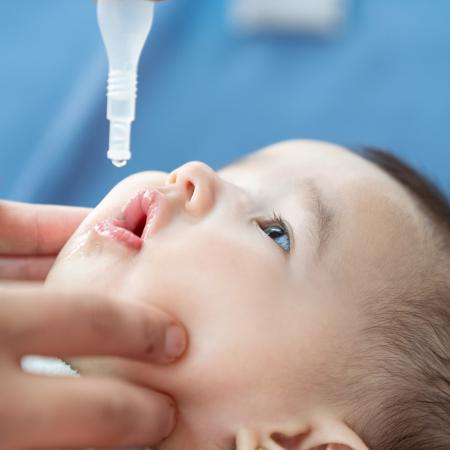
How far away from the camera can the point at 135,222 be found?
2.73 feet

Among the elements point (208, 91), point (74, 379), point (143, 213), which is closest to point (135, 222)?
point (143, 213)

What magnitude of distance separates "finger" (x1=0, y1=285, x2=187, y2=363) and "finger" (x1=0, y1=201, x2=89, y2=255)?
1.16 ft

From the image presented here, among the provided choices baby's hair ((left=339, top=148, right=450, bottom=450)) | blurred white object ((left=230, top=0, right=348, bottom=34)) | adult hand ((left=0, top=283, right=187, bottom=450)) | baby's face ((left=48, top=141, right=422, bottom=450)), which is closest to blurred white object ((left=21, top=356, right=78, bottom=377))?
baby's face ((left=48, top=141, right=422, bottom=450))

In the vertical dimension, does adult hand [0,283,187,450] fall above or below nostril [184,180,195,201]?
below

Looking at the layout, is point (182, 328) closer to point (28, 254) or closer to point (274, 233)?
point (274, 233)

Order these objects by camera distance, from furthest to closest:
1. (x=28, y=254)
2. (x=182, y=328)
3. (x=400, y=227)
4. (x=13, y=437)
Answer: (x=28, y=254)
(x=400, y=227)
(x=182, y=328)
(x=13, y=437)

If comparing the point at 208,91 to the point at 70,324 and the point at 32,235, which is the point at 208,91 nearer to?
Answer: the point at 32,235

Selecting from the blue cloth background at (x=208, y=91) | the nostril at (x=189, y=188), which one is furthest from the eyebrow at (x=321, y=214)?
the blue cloth background at (x=208, y=91)

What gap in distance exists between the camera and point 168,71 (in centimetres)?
165

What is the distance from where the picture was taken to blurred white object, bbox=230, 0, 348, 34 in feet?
5.62

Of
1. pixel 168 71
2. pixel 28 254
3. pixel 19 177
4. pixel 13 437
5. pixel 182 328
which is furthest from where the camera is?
pixel 168 71

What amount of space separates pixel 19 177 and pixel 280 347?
848 millimetres

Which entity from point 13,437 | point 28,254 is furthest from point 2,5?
point 13,437

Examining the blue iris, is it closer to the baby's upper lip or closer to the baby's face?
the baby's face
